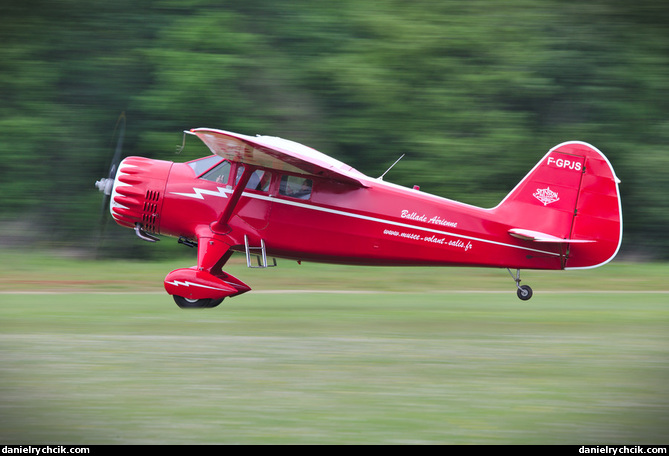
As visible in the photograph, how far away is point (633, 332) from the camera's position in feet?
31.4

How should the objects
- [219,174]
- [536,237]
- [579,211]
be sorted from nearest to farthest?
[536,237], [579,211], [219,174]

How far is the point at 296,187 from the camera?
11094 mm

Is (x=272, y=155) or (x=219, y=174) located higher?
(x=272, y=155)

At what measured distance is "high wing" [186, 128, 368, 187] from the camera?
9.84 m

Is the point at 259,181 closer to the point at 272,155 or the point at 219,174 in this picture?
the point at 219,174

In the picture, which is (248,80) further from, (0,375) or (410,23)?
(0,375)

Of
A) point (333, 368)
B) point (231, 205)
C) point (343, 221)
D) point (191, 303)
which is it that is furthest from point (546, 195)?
point (191, 303)

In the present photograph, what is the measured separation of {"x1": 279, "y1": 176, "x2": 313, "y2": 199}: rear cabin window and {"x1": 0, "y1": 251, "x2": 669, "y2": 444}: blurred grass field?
5.60 feet

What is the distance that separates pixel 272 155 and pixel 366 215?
5.50 ft

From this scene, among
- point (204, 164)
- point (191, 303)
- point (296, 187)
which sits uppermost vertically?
point (204, 164)

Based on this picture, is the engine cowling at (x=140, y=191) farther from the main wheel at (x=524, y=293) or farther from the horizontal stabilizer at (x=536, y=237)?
the main wheel at (x=524, y=293)

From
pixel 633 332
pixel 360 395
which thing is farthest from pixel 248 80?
pixel 360 395

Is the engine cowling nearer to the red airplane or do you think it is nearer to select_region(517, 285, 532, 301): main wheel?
the red airplane

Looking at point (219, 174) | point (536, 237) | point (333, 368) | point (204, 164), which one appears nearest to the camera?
point (333, 368)
